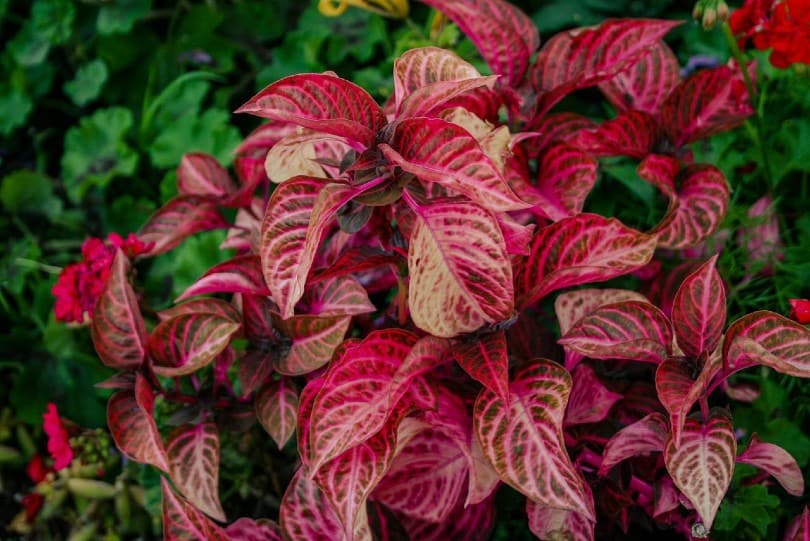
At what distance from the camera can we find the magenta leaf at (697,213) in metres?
0.89

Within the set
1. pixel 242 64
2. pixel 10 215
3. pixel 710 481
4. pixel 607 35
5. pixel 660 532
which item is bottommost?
pixel 10 215

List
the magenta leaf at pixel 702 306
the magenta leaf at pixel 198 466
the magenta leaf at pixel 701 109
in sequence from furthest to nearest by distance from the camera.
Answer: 1. the magenta leaf at pixel 701 109
2. the magenta leaf at pixel 198 466
3. the magenta leaf at pixel 702 306

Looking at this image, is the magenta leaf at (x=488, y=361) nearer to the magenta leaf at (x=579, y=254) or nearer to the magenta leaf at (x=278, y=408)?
the magenta leaf at (x=579, y=254)

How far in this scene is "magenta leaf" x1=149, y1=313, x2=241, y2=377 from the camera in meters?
0.83

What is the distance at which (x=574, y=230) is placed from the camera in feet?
2.59

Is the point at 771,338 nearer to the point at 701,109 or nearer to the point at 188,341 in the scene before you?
the point at 701,109

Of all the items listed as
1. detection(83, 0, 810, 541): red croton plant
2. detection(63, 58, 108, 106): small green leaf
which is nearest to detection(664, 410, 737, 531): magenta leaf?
detection(83, 0, 810, 541): red croton plant

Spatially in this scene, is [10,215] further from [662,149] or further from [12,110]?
[662,149]

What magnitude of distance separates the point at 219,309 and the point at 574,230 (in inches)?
16.4

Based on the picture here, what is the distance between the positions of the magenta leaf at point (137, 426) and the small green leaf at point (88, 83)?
3.12 feet

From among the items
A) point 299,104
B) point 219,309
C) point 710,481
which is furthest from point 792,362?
point 219,309

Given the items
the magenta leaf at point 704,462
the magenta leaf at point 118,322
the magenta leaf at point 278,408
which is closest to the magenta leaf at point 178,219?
the magenta leaf at point 118,322

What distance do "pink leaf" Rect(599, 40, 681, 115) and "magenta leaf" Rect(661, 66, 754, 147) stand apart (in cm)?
6

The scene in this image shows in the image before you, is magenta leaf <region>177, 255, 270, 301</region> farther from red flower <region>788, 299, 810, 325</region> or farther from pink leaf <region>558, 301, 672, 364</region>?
red flower <region>788, 299, 810, 325</region>
